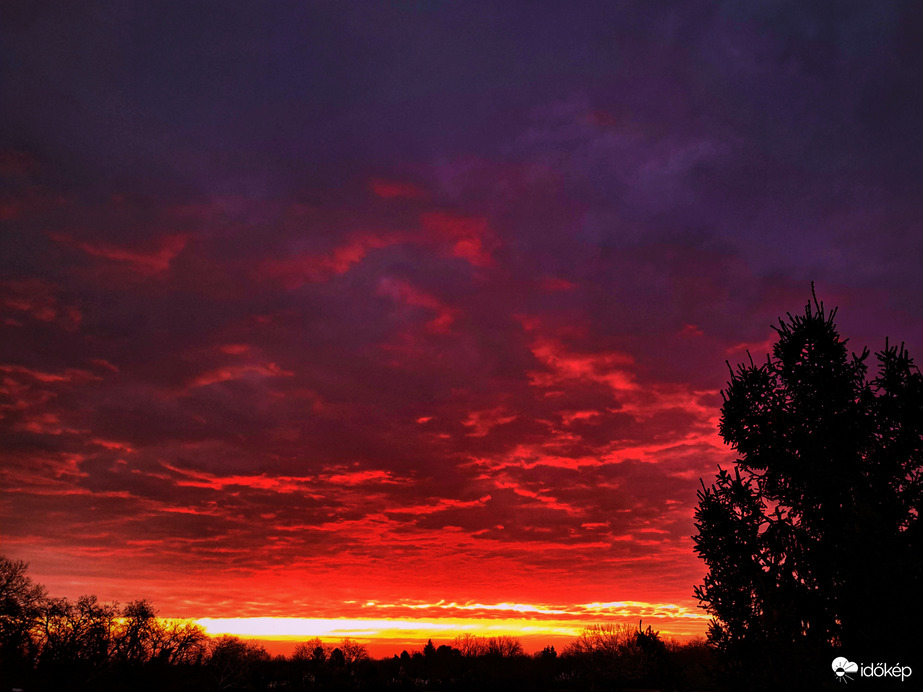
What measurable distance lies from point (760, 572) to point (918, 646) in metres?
3.22

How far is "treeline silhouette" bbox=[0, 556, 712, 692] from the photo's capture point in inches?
3546

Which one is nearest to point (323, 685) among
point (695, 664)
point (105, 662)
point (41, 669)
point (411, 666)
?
point (411, 666)

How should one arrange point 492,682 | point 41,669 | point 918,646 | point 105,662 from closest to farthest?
point 918,646
point 41,669
point 105,662
point 492,682

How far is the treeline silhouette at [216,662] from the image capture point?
295 ft

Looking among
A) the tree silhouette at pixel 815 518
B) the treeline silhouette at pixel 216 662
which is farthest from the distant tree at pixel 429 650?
the tree silhouette at pixel 815 518

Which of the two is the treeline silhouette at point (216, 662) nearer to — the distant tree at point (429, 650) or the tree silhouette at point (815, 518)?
the distant tree at point (429, 650)

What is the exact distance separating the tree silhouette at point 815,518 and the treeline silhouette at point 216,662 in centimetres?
8342

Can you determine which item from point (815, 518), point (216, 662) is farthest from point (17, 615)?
point (815, 518)

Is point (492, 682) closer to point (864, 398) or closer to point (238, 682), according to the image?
point (238, 682)

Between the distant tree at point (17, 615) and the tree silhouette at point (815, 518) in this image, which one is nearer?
the tree silhouette at point (815, 518)

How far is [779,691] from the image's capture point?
12117mm

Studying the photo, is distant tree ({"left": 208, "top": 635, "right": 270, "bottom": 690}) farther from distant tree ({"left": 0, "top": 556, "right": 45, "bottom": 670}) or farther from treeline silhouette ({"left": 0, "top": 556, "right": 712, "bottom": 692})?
distant tree ({"left": 0, "top": 556, "right": 45, "bottom": 670})

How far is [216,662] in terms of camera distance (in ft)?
388

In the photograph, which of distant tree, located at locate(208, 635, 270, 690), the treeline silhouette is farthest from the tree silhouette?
distant tree, located at locate(208, 635, 270, 690)
